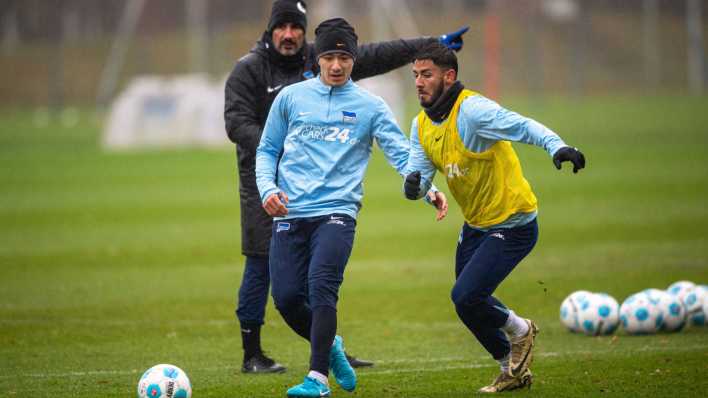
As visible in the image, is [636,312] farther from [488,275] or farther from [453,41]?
[453,41]

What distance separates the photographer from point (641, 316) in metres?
10.4

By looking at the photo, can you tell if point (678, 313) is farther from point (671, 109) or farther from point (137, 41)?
point (137, 41)

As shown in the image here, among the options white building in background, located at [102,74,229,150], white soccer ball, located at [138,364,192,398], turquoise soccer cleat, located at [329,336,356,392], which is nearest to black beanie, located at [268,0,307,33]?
turquoise soccer cleat, located at [329,336,356,392]

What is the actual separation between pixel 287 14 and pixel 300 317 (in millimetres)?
2430

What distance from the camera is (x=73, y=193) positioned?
24.4 metres

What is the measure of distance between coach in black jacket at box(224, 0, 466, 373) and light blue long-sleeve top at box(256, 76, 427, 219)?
1.03 m

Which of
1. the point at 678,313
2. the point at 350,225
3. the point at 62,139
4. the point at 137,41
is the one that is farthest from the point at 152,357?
the point at 137,41

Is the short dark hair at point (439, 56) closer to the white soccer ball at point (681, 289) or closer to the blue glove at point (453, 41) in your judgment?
the blue glove at point (453, 41)

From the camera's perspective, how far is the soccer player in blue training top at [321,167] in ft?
26.5

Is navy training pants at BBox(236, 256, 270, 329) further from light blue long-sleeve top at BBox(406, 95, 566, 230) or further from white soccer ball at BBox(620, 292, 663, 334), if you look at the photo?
white soccer ball at BBox(620, 292, 663, 334)

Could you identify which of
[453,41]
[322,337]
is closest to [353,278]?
[453,41]

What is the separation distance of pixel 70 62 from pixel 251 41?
355 inches

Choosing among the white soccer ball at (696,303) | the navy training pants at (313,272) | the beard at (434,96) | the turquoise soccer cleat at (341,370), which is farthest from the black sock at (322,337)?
the white soccer ball at (696,303)

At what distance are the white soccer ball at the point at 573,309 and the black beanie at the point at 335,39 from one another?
139 inches
